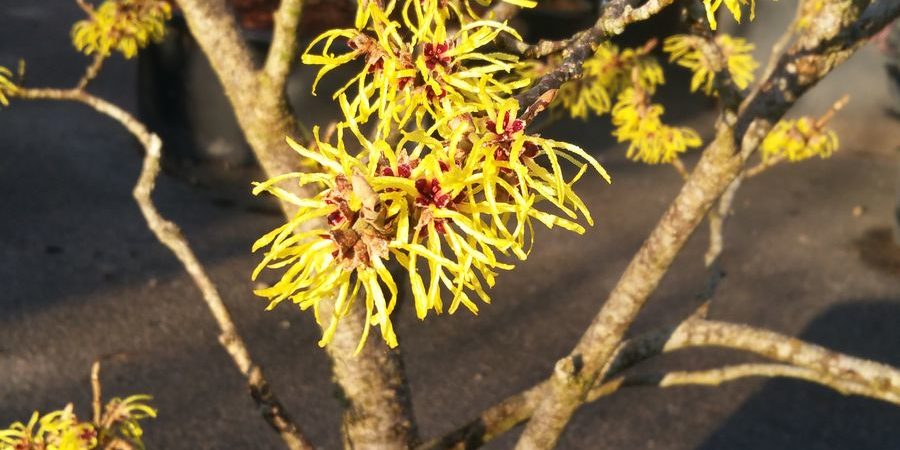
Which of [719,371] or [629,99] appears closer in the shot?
[719,371]

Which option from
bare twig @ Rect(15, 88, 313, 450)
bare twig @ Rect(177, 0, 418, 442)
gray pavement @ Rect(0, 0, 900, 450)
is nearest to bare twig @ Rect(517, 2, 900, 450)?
bare twig @ Rect(177, 0, 418, 442)

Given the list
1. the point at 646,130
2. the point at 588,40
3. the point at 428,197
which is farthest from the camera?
the point at 646,130

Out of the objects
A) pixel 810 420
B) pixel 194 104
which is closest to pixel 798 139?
pixel 810 420

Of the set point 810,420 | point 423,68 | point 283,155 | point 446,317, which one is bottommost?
point 810,420

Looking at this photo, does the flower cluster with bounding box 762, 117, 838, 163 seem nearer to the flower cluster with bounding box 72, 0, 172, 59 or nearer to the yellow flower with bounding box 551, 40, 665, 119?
the yellow flower with bounding box 551, 40, 665, 119

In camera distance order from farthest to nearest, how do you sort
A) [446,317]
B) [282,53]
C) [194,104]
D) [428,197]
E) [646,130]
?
[194,104]
[446,317]
[646,130]
[282,53]
[428,197]

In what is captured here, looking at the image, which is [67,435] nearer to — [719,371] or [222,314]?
[222,314]

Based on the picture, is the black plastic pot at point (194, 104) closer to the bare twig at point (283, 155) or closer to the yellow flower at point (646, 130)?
the yellow flower at point (646, 130)
